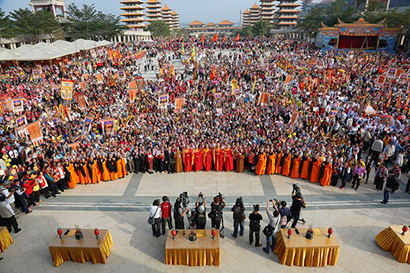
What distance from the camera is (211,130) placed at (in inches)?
585

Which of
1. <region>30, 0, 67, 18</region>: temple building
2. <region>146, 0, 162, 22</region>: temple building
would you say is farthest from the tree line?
<region>146, 0, 162, 22</region>: temple building

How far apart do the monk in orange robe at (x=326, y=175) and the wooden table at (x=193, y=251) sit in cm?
602

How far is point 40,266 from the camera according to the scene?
716 cm

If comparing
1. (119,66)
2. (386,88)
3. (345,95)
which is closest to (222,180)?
(345,95)

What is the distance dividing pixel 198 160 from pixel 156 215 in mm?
4713

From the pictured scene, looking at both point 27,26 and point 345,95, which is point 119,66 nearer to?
point 345,95

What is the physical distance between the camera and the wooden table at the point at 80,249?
6898 mm

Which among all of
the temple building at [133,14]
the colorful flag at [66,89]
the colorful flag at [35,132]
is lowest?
the colorful flag at [35,132]

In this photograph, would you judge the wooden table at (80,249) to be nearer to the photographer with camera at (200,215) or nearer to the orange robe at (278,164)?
the photographer with camera at (200,215)

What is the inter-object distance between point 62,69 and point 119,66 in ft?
18.7

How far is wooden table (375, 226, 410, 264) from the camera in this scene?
6.81 meters

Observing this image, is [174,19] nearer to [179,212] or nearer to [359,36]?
[359,36]

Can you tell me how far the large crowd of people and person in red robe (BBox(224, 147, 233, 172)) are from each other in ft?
0.15

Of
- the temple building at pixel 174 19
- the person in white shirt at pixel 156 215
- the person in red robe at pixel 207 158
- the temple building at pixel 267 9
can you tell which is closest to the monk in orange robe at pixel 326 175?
the person in red robe at pixel 207 158
